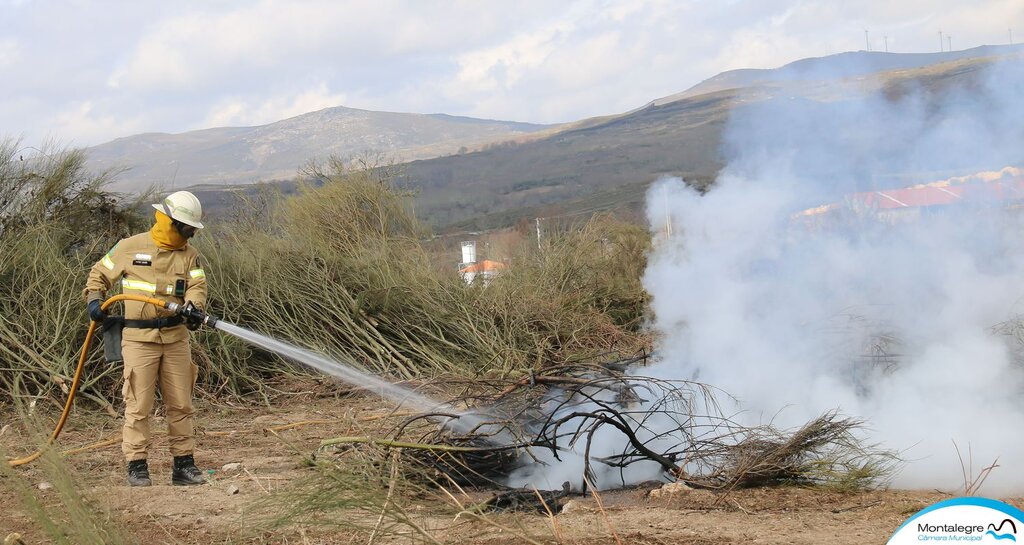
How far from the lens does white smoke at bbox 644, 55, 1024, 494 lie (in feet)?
23.2

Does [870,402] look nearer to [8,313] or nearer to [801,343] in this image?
[801,343]

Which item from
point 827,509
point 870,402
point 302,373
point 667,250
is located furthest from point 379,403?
point 827,509

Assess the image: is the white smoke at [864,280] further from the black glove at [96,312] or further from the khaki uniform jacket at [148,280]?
the black glove at [96,312]

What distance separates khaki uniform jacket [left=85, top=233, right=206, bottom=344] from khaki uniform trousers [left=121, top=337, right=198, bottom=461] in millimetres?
99

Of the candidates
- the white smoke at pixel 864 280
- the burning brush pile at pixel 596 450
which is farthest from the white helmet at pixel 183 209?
the white smoke at pixel 864 280

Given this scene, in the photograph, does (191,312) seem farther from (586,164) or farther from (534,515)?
(586,164)

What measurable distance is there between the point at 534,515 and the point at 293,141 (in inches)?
5747

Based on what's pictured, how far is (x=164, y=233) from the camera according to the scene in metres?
6.42

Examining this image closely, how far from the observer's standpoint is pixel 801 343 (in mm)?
8297

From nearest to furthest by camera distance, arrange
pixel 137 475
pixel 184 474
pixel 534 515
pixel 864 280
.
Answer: pixel 534 515 → pixel 137 475 → pixel 184 474 → pixel 864 280

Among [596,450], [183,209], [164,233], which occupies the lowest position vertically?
[596,450]

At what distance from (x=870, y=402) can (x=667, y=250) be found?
3600 millimetres

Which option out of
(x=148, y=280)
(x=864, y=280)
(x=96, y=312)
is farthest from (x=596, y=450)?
(x=864, y=280)

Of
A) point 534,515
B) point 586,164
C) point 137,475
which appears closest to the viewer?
point 534,515
